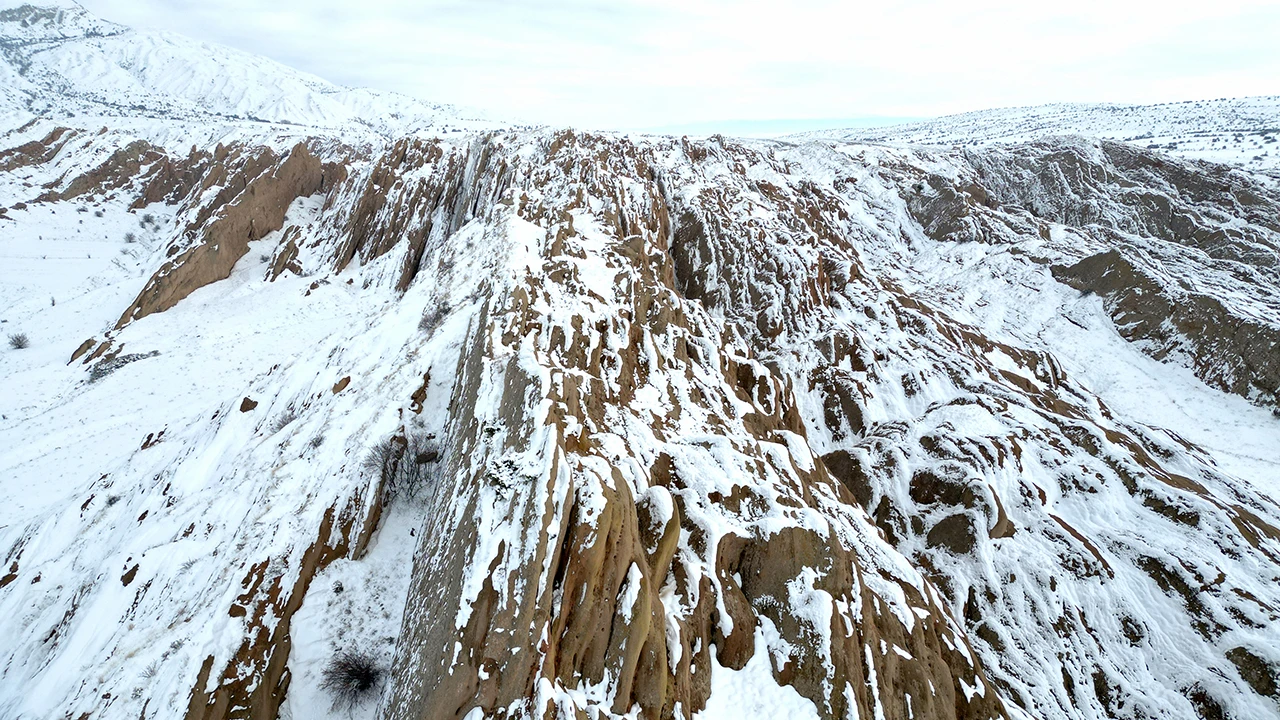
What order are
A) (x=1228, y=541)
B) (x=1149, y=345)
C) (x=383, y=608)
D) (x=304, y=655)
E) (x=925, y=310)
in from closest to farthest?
1. (x=304, y=655)
2. (x=383, y=608)
3. (x=1228, y=541)
4. (x=1149, y=345)
5. (x=925, y=310)

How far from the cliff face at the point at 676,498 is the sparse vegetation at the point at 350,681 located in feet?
1.15

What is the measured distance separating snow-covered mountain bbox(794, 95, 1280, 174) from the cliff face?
60.0m

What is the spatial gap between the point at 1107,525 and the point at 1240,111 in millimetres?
182441

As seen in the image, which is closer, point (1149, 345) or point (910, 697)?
point (910, 697)

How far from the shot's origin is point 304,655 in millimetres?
13039

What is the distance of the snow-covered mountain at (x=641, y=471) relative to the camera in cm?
1208

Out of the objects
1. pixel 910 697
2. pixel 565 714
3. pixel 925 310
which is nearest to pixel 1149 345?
pixel 925 310

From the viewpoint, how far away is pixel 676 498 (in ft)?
53.3

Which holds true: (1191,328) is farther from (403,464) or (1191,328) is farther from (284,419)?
(284,419)

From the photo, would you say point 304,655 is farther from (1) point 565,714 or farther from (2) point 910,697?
(2) point 910,697

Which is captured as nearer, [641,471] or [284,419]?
[641,471]

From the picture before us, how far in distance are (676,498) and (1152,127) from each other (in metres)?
181

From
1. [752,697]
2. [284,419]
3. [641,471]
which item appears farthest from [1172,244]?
[284,419]

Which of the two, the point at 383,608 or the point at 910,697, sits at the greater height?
the point at 383,608
